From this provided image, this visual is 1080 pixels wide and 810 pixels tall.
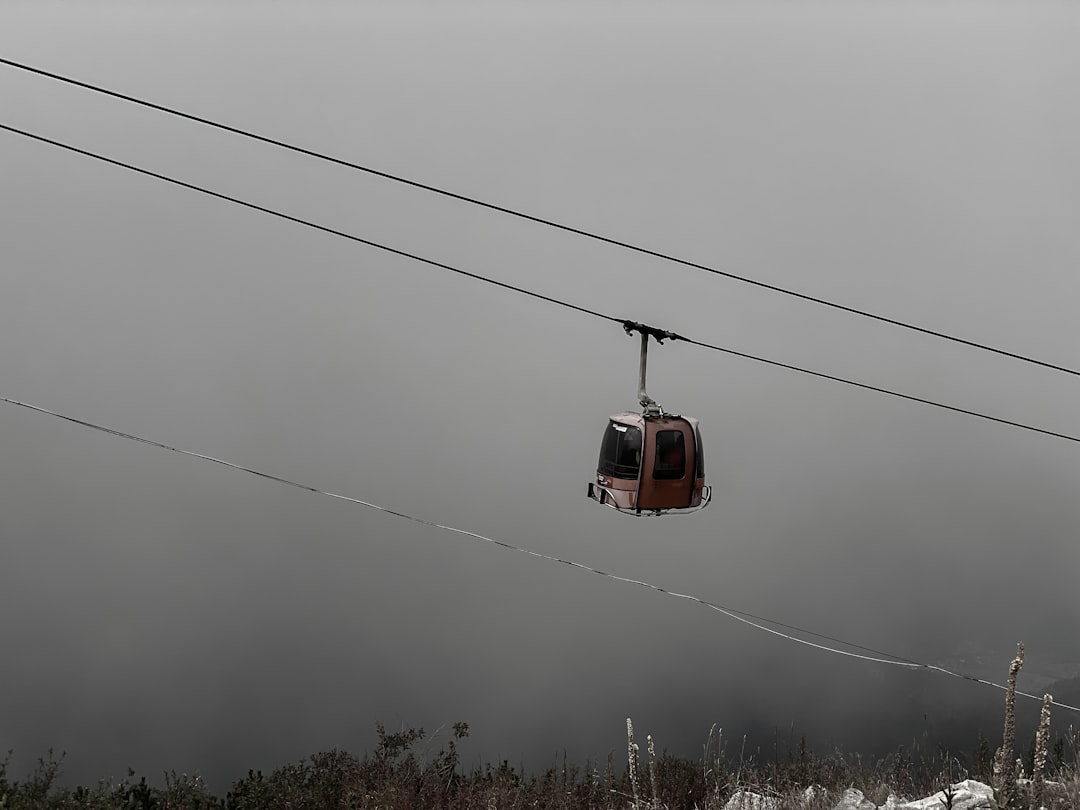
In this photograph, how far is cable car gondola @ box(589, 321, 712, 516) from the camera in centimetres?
939

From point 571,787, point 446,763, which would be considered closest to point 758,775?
point 571,787

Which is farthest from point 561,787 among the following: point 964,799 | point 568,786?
point 964,799

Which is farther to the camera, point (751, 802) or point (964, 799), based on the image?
point (751, 802)

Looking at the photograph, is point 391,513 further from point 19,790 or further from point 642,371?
point 19,790

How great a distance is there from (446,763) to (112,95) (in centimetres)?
978

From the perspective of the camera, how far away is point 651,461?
9359mm

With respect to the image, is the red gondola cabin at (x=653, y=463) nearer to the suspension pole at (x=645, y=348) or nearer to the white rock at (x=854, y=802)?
the suspension pole at (x=645, y=348)

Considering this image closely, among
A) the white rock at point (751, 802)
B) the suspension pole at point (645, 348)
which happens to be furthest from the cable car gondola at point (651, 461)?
the white rock at point (751, 802)

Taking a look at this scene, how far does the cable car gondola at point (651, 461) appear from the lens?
9.39 metres

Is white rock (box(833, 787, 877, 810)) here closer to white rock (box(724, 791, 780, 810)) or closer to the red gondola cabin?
white rock (box(724, 791, 780, 810))

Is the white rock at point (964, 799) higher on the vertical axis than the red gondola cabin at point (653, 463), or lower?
lower

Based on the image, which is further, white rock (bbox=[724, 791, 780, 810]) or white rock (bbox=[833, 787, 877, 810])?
white rock (bbox=[724, 791, 780, 810])

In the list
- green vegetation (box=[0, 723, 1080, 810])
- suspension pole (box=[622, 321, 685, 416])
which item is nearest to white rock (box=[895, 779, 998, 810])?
green vegetation (box=[0, 723, 1080, 810])

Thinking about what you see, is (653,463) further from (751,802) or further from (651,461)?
(751,802)
